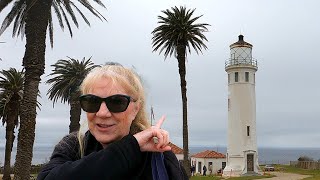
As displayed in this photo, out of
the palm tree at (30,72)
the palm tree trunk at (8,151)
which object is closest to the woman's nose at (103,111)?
the palm tree at (30,72)

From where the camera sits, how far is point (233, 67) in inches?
1941

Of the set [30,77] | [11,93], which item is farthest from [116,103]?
[11,93]

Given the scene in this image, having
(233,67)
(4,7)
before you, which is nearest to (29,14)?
(4,7)

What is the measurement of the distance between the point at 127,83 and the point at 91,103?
19 cm

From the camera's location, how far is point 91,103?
2135mm

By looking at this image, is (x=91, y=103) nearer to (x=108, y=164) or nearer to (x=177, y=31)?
(x=108, y=164)

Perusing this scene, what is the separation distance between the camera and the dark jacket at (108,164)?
6.23ft

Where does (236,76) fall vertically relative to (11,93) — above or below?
above

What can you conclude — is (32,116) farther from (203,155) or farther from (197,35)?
(203,155)

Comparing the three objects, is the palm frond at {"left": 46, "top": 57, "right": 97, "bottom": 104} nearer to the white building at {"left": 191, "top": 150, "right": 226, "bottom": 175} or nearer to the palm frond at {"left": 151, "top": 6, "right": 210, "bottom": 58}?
the palm frond at {"left": 151, "top": 6, "right": 210, "bottom": 58}

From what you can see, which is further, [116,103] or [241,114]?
[241,114]

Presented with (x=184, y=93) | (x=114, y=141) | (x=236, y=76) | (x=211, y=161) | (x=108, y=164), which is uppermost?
(x=236, y=76)

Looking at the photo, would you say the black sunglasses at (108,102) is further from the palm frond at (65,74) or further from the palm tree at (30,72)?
the palm frond at (65,74)

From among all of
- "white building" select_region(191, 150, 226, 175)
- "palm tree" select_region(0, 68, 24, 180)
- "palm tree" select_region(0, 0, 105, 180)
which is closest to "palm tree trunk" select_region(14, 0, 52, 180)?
"palm tree" select_region(0, 0, 105, 180)
